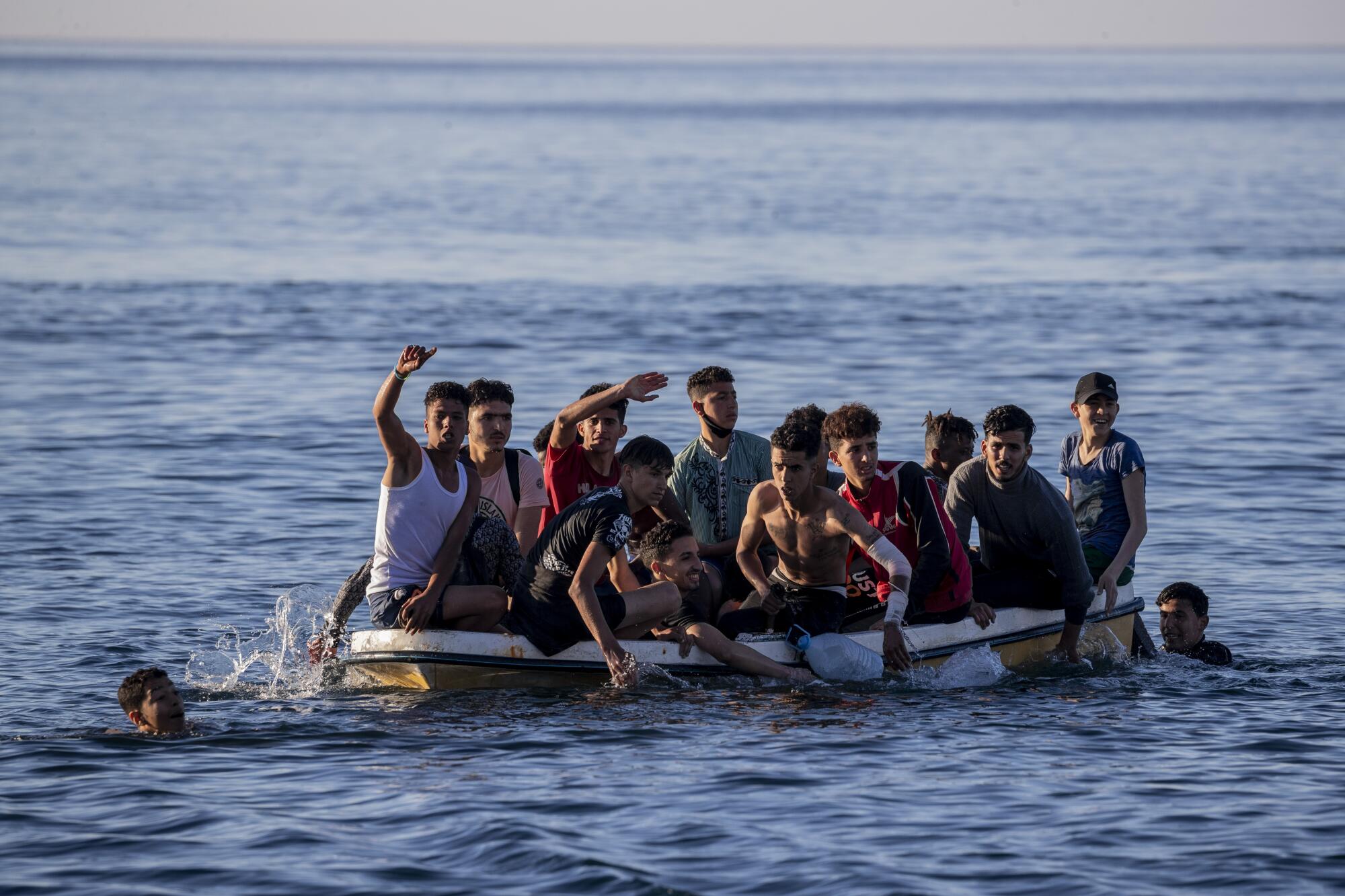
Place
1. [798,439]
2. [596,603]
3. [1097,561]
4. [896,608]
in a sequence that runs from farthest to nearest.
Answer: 1. [1097,561]
2. [896,608]
3. [798,439]
4. [596,603]

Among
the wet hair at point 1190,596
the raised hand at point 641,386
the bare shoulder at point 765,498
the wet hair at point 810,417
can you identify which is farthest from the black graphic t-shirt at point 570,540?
the wet hair at point 1190,596

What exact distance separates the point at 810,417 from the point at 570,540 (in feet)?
5.71

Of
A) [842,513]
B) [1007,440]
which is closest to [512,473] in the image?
[842,513]

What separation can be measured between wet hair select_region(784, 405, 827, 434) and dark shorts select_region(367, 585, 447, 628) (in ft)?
7.59

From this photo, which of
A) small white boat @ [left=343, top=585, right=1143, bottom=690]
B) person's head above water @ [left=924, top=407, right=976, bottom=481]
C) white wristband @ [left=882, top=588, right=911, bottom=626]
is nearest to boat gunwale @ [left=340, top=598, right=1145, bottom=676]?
small white boat @ [left=343, top=585, right=1143, bottom=690]

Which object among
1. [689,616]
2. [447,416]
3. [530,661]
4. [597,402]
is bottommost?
[530,661]

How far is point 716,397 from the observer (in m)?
11.1

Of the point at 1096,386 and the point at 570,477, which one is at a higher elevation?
the point at 1096,386

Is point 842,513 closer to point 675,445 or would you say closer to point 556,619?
point 556,619

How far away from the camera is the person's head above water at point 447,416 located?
9.79m

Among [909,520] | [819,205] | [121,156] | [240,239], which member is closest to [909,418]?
[909,520]

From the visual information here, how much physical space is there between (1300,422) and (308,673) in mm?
14540

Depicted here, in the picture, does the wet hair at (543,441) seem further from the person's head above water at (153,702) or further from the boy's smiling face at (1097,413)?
the boy's smiling face at (1097,413)

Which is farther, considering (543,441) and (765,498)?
(543,441)
